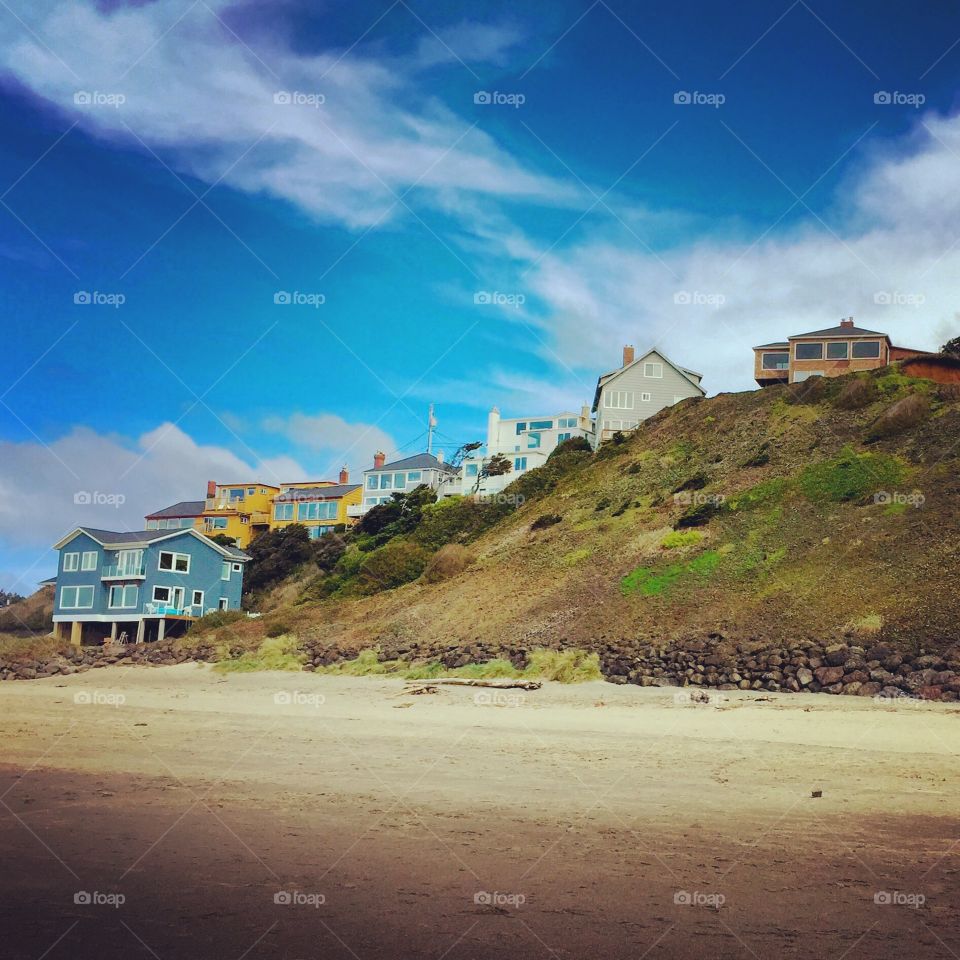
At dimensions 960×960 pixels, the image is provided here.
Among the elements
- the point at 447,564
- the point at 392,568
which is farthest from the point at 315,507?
the point at 447,564

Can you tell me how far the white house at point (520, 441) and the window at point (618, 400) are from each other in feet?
20.4

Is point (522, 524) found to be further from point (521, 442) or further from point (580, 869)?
point (580, 869)

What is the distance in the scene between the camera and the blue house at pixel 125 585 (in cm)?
5328

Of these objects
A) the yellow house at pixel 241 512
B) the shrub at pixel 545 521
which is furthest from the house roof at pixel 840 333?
the yellow house at pixel 241 512

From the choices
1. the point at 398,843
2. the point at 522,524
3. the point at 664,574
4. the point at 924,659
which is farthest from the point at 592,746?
the point at 522,524

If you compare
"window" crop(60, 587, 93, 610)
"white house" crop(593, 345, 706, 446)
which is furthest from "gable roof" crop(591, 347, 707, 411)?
"window" crop(60, 587, 93, 610)

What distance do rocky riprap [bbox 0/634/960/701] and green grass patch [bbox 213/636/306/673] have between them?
73 cm

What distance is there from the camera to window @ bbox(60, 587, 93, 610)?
54.1m

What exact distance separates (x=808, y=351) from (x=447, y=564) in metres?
29.8

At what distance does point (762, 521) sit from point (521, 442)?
128 feet

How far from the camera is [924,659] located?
73.8ft

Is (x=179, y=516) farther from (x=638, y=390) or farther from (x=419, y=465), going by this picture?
(x=638, y=390)

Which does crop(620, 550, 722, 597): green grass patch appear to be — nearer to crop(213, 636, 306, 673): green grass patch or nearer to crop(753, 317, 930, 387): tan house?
crop(213, 636, 306, 673): green grass patch

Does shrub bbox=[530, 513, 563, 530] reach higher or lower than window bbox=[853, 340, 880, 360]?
lower
